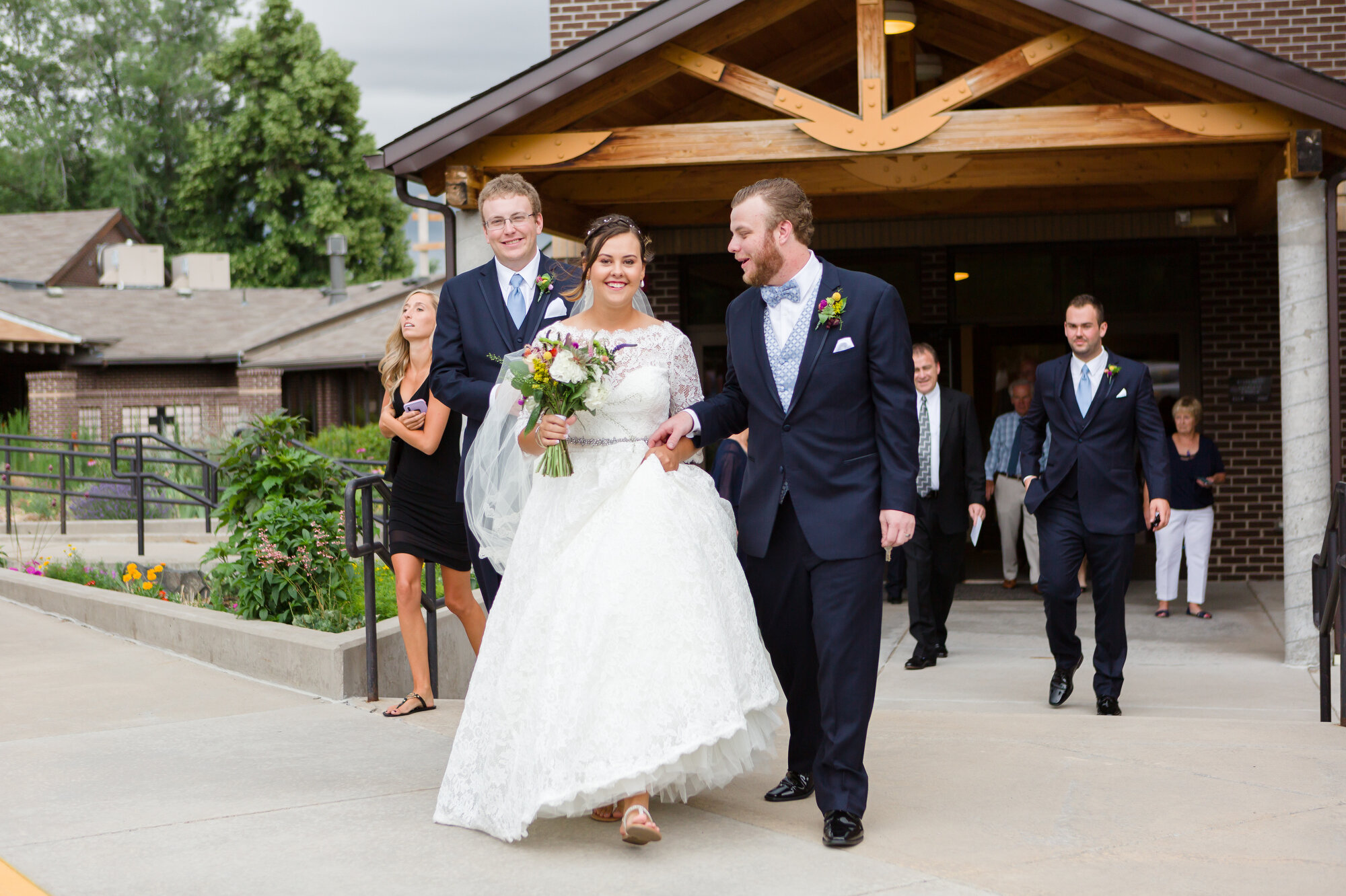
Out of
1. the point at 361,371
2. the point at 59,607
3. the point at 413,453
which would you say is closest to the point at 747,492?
the point at 413,453

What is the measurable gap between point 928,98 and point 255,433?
4.74 metres

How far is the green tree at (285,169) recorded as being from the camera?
41.7 meters

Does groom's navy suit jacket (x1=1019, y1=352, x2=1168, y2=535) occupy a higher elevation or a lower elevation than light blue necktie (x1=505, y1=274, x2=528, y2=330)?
lower

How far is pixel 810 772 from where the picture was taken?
4.63m

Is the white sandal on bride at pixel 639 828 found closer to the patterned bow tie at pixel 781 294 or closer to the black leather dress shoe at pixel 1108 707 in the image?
the patterned bow tie at pixel 781 294

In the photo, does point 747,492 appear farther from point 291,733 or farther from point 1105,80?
point 1105,80

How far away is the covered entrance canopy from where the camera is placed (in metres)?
7.88

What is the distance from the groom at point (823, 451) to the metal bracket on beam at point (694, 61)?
421cm

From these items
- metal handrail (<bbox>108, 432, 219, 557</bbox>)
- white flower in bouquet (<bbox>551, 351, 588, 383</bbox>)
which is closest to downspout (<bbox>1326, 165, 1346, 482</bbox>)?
white flower in bouquet (<bbox>551, 351, 588, 383</bbox>)

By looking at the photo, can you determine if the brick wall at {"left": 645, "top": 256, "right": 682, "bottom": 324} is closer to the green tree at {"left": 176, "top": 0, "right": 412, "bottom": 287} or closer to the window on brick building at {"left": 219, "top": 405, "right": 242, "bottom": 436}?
the window on brick building at {"left": 219, "top": 405, "right": 242, "bottom": 436}

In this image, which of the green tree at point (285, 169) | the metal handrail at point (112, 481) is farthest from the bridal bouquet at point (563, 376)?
the green tree at point (285, 169)

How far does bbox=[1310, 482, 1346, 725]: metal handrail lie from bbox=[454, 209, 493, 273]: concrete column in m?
5.34

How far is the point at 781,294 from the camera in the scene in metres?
4.34

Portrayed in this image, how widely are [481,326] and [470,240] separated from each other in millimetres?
4044
